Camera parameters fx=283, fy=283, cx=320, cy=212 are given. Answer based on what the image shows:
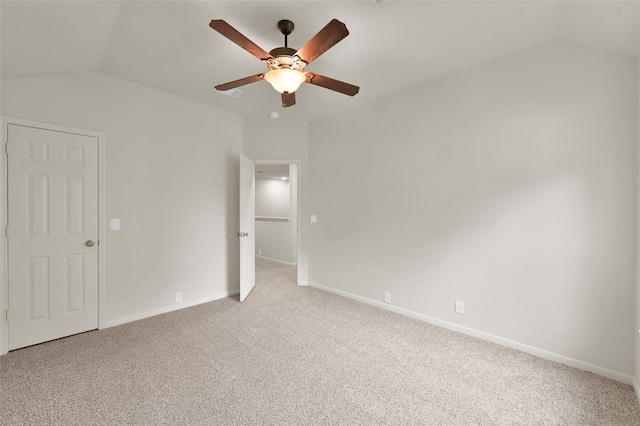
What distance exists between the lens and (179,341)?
8.68 feet

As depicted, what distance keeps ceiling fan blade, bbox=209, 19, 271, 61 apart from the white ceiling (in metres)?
0.31

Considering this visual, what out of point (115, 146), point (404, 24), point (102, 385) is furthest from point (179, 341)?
point (404, 24)

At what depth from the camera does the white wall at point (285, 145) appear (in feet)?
14.1

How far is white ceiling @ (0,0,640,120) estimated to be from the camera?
6.09 feet

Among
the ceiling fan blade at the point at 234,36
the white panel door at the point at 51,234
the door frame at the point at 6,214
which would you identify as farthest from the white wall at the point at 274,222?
the ceiling fan blade at the point at 234,36

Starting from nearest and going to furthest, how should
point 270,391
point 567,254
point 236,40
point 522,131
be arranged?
point 236,40
point 270,391
point 567,254
point 522,131

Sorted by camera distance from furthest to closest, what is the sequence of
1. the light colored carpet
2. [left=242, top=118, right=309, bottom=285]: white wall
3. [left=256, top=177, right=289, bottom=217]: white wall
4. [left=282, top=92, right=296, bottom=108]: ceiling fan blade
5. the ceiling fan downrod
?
[left=256, top=177, right=289, bottom=217]: white wall → [left=242, top=118, right=309, bottom=285]: white wall → [left=282, top=92, right=296, bottom=108]: ceiling fan blade → the ceiling fan downrod → the light colored carpet

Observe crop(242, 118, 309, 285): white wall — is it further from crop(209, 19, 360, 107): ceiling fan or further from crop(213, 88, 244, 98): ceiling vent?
crop(209, 19, 360, 107): ceiling fan

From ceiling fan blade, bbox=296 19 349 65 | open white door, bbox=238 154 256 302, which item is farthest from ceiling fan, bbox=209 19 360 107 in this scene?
open white door, bbox=238 154 256 302

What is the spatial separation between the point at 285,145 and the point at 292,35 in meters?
2.24

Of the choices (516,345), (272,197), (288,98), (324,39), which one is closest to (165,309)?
(288,98)

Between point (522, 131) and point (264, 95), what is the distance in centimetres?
271

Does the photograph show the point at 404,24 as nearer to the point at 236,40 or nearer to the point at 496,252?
the point at 236,40

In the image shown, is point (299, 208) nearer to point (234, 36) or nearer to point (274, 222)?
point (274, 222)
